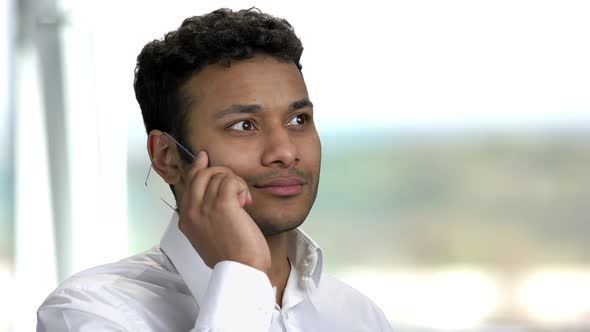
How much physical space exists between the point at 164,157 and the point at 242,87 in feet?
0.72

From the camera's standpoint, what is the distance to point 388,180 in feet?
14.4

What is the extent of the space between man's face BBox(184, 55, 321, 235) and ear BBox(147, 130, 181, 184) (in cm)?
7

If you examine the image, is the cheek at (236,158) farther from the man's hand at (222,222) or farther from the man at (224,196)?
the man's hand at (222,222)

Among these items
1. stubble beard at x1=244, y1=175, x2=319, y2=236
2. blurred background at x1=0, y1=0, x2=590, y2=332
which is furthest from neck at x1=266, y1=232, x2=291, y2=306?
blurred background at x1=0, y1=0, x2=590, y2=332

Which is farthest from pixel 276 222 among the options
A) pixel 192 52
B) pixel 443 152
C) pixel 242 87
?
pixel 443 152

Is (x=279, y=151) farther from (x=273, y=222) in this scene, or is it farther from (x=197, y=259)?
(x=197, y=259)

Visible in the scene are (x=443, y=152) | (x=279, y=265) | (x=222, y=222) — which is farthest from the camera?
(x=443, y=152)

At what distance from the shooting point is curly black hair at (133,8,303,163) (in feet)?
5.61

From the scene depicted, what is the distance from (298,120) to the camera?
170 centimetres

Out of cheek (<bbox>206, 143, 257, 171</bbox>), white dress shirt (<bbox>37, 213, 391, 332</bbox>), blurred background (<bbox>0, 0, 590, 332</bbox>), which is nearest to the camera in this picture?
white dress shirt (<bbox>37, 213, 391, 332</bbox>)

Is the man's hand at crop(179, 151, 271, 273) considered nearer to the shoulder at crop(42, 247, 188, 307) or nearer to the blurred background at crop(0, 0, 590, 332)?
the shoulder at crop(42, 247, 188, 307)

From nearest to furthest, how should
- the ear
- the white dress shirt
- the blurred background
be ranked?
the white dress shirt, the ear, the blurred background

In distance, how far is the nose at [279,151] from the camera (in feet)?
5.27

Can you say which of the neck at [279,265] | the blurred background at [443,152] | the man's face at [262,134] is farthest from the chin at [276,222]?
the blurred background at [443,152]
